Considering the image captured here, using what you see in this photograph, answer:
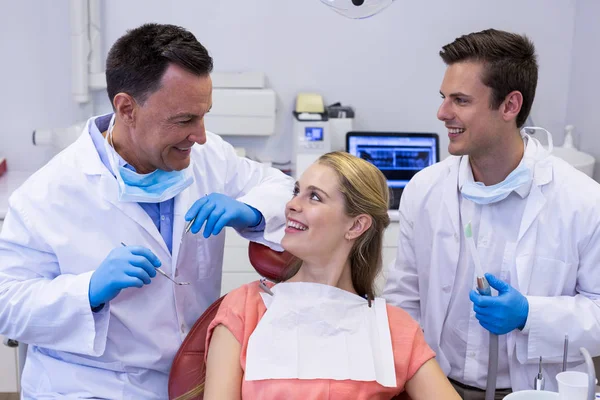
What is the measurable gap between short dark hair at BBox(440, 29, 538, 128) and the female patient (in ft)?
1.21

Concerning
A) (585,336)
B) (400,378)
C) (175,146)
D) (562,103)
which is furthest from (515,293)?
(562,103)

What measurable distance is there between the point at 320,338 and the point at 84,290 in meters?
0.53

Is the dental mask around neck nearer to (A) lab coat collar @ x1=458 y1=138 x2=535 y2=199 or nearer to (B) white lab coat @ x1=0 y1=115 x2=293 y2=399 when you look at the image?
(A) lab coat collar @ x1=458 y1=138 x2=535 y2=199

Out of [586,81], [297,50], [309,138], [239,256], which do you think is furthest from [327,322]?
[586,81]

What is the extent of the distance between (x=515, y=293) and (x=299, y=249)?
0.50 m

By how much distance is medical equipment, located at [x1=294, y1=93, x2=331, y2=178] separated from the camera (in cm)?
309

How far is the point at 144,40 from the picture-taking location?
1.74 m

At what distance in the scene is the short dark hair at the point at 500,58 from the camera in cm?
191

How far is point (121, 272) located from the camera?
5.24 ft

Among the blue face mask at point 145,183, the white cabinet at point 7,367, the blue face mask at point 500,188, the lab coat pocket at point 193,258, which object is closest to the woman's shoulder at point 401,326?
the blue face mask at point 500,188

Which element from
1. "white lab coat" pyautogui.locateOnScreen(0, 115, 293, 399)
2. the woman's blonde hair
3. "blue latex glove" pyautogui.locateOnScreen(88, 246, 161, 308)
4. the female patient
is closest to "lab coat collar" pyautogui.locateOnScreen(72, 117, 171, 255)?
"white lab coat" pyautogui.locateOnScreen(0, 115, 293, 399)

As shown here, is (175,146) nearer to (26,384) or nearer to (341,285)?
(341,285)

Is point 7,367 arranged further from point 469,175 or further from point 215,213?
point 469,175

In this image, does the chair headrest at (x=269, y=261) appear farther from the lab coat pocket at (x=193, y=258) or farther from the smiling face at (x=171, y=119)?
the smiling face at (x=171, y=119)
